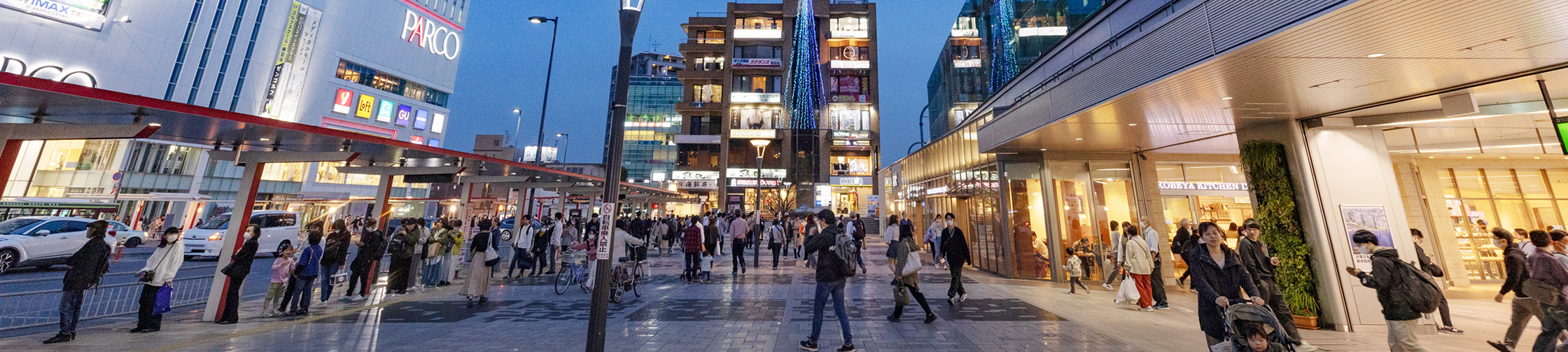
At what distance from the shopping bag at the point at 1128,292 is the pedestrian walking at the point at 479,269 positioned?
36.2 ft

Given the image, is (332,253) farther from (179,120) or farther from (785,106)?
(785,106)

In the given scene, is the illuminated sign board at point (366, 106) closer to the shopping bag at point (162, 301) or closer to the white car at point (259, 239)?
the white car at point (259, 239)

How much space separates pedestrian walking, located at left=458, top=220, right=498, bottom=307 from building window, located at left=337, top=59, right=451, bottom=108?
4773cm

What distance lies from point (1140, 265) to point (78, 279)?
14.3 meters

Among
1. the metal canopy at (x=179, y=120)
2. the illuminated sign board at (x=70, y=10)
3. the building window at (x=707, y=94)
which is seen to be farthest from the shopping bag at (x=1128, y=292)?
the illuminated sign board at (x=70, y=10)

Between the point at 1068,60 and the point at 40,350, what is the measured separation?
55.0 feet

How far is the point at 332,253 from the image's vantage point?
7.78m

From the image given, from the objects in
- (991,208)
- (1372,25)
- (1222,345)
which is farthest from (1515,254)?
(991,208)

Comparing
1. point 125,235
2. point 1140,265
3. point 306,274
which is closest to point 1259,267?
point 1140,265

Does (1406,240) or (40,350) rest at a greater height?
(1406,240)

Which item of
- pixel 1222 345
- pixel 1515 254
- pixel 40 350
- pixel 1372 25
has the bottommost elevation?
pixel 40 350

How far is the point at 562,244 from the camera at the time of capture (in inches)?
444

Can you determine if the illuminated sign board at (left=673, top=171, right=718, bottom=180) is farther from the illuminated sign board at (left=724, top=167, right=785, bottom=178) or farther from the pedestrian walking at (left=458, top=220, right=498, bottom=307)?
the pedestrian walking at (left=458, top=220, right=498, bottom=307)

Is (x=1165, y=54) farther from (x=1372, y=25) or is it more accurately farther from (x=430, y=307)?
(x=430, y=307)
